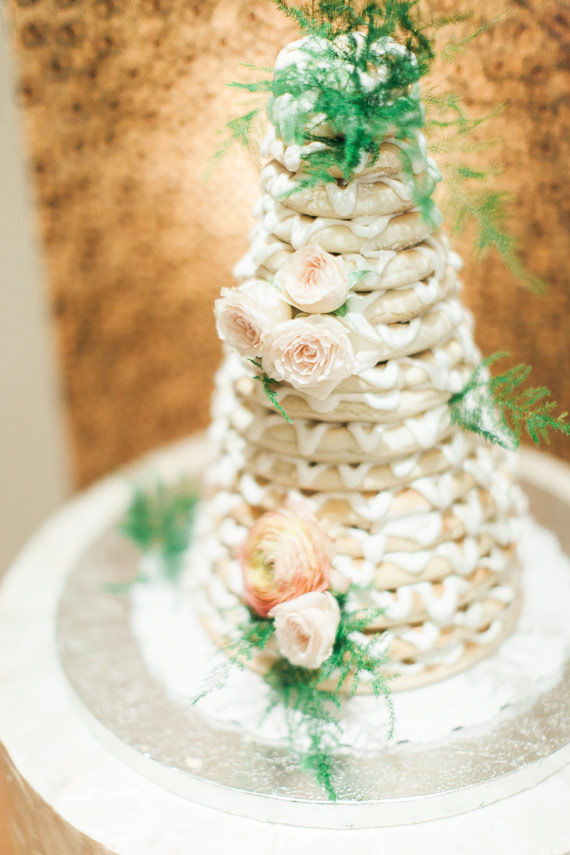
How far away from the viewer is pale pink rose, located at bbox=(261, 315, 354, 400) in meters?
0.92

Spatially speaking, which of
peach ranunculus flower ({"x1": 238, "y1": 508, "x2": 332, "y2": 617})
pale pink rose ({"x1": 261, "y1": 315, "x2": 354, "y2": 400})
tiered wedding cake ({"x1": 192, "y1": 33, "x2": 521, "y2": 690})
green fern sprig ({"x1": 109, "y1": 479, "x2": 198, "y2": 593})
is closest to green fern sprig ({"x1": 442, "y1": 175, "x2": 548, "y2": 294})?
→ tiered wedding cake ({"x1": 192, "y1": 33, "x2": 521, "y2": 690})

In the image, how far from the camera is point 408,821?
3.09 feet

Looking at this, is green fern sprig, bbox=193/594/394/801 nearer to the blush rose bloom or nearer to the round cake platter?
the round cake platter

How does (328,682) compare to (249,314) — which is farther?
(328,682)

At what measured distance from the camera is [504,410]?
1.07m

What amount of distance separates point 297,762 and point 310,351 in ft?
1.76

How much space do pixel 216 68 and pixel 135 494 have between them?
81cm

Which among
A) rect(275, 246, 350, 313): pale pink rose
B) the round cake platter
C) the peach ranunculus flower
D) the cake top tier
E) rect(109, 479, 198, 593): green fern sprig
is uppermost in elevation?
the cake top tier

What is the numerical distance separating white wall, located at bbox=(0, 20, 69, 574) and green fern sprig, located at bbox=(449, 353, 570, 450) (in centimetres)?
126

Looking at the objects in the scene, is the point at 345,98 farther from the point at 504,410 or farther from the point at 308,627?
the point at 308,627

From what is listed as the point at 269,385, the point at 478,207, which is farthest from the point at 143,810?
the point at 478,207

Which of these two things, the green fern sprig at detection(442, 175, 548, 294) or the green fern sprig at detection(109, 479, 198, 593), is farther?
the green fern sprig at detection(109, 479, 198, 593)

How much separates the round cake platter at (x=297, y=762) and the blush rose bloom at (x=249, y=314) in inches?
20.8

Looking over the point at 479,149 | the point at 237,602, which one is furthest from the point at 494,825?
the point at 479,149
